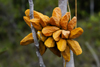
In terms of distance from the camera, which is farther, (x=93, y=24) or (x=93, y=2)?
(x=93, y=2)

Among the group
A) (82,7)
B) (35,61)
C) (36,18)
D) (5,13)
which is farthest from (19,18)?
(36,18)

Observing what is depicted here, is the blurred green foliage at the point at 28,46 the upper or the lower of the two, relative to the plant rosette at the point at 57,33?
lower

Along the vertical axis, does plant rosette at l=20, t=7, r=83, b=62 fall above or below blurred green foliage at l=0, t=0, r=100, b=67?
above

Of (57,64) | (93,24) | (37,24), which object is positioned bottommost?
(57,64)

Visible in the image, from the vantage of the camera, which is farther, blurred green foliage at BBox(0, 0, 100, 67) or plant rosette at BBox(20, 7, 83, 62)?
blurred green foliage at BBox(0, 0, 100, 67)

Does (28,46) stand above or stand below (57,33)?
below

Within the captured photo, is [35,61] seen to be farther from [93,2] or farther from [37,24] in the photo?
[93,2]

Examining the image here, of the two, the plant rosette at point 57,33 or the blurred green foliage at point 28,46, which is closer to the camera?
the plant rosette at point 57,33

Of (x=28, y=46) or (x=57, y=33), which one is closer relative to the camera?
(x=57, y=33)
